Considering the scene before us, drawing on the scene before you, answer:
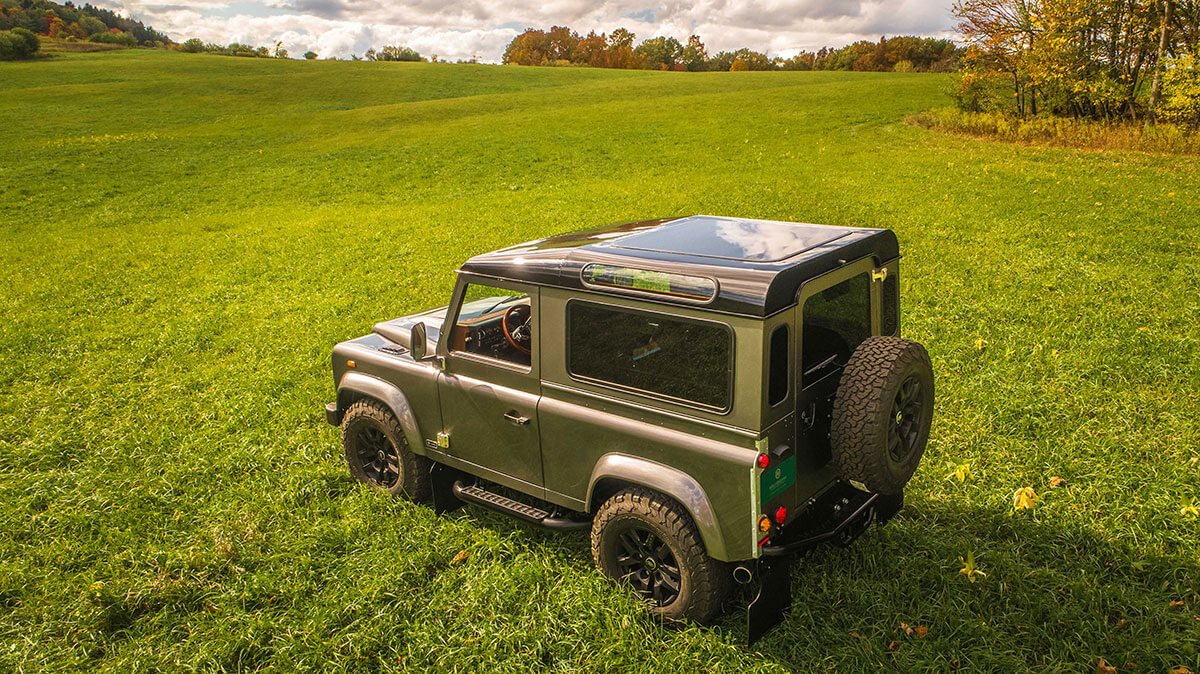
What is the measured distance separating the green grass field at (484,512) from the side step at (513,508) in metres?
0.29

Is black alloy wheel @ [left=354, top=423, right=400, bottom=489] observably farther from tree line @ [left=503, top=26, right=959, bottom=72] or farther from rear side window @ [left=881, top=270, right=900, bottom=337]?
tree line @ [left=503, top=26, right=959, bottom=72]

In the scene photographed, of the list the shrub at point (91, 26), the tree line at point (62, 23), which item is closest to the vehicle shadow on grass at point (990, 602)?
the tree line at point (62, 23)

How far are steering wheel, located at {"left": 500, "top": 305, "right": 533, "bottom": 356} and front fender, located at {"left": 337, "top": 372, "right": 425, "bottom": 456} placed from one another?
979 mm

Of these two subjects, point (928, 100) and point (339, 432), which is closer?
point (339, 432)

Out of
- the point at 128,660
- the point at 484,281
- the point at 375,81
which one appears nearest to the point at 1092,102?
the point at 484,281

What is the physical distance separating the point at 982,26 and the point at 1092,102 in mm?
4466

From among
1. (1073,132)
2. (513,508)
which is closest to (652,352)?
(513,508)

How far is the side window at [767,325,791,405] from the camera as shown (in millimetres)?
3609

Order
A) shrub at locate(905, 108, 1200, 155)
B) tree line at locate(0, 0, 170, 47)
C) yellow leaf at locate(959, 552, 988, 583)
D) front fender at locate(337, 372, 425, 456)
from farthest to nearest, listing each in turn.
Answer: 1. tree line at locate(0, 0, 170, 47)
2. shrub at locate(905, 108, 1200, 155)
3. front fender at locate(337, 372, 425, 456)
4. yellow leaf at locate(959, 552, 988, 583)

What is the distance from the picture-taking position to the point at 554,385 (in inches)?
176

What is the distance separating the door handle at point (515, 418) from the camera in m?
4.61

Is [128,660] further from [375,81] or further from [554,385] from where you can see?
[375,81]

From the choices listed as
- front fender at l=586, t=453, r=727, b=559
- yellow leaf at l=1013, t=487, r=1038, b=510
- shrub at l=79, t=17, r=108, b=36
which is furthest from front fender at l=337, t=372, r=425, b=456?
shrub at l=79, t=17, r=108, b=36

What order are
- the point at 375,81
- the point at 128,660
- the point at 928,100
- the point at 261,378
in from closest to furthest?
the point at 128,660 → the point at 261,378 → the point at 928,100 → the point at 375,81
